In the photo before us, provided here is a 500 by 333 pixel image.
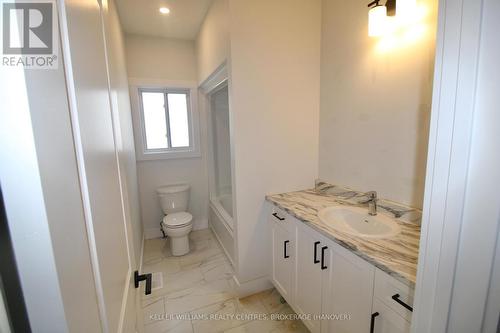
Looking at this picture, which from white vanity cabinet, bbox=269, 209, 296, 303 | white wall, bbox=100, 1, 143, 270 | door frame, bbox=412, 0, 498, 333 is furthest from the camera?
white vanity cabinet, bbox=269, 209, 296, 303

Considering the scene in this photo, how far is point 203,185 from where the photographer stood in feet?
10.9

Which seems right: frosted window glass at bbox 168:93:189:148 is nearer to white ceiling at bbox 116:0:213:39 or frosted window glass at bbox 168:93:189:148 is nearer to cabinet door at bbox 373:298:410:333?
white ceiling at bbox 116:0:213:39

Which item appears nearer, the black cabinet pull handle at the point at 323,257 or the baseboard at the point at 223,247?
the black cabinet pull handle at the point at 323,257

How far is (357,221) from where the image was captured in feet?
5.11

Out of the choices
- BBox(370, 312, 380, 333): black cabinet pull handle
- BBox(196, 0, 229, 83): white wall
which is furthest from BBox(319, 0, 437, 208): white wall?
BBox(196, 0, 229, 83): white wall

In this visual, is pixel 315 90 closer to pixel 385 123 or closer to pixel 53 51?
pixel 385 123

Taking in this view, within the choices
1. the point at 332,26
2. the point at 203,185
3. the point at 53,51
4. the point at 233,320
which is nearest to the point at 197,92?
the point at 203,185

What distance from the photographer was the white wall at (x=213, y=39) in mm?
1785

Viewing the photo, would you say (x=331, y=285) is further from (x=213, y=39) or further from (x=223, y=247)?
(x=213, y=39)

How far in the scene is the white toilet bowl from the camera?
256cm

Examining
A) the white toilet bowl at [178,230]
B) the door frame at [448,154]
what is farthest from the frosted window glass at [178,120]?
the door frame at [448,154]

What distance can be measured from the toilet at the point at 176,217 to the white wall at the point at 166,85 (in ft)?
0.61

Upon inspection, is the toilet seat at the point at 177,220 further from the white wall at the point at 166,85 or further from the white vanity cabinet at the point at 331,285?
the white vanity cabinet at the point at 331,285

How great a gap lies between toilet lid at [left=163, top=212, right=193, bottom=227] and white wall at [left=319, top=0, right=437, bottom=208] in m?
1.65
